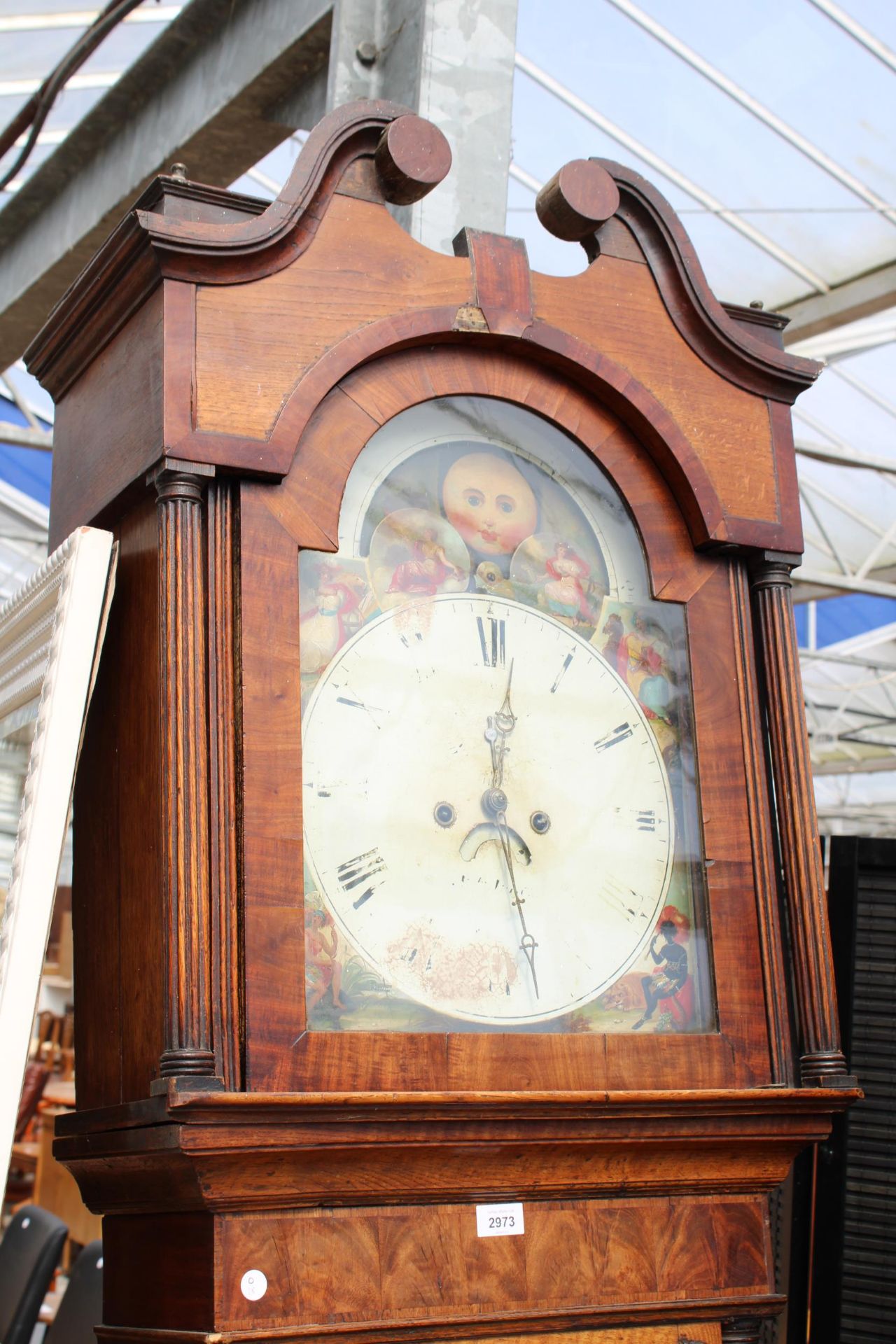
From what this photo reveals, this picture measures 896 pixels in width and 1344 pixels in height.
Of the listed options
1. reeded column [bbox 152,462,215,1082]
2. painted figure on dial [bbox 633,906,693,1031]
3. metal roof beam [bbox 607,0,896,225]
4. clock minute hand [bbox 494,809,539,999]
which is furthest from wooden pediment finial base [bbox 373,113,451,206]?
metal roof beam [bbox 607,0,896,225]

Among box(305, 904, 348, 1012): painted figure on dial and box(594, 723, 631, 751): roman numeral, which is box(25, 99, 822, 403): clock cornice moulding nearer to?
box(594, 723, 631, 751): roman numeral

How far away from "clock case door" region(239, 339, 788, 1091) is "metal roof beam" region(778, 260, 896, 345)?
625 cm

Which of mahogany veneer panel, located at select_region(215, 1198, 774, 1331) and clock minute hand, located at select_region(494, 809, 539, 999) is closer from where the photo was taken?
mahogany veneer panel, located at select_region(215, 1198, 774, 1331)

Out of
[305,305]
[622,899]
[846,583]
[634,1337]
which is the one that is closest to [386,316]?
[305,305]

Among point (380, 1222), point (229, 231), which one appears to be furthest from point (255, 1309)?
point (229, 231)

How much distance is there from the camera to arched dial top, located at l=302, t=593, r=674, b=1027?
1394 millimetres

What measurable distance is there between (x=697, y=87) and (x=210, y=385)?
5.73 m

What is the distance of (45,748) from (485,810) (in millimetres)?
412

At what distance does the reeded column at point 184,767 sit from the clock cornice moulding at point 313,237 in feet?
0.70

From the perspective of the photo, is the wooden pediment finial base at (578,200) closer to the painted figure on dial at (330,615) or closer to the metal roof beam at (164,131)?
the painted figure on dial at (330,615)

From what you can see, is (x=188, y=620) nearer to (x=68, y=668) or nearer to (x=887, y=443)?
(x=68, y=668)

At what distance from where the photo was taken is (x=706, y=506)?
5.30ft

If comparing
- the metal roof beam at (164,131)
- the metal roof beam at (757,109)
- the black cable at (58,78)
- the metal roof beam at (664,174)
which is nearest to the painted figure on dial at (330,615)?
the metal roof beam at (164,131)

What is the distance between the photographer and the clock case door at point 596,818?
4.32 ft
